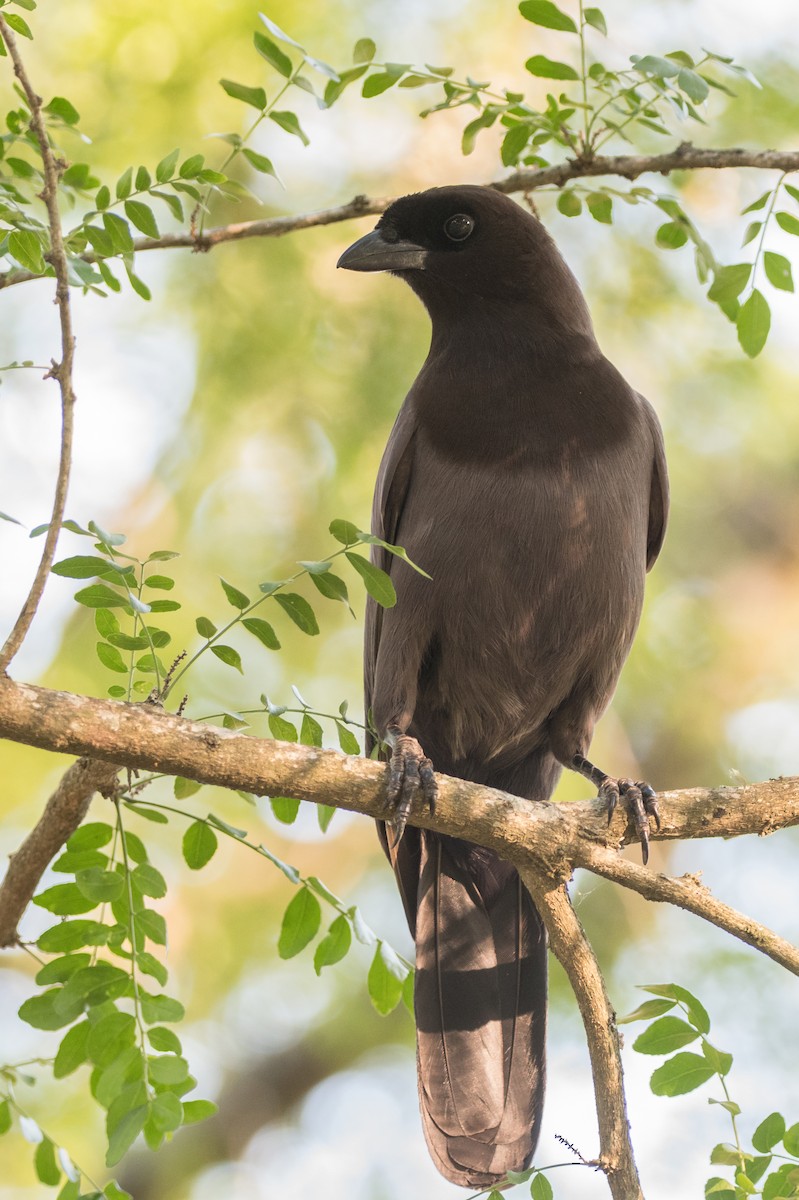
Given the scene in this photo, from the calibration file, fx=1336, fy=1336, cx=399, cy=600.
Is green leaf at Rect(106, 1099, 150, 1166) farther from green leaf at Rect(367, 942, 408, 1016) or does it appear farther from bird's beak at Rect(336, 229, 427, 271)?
bird's beak at Rect(336, 229, 427, 271)

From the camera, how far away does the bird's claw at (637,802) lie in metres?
3.32

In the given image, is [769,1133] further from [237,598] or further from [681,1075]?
[237,598]

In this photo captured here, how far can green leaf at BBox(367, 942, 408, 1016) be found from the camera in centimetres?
341

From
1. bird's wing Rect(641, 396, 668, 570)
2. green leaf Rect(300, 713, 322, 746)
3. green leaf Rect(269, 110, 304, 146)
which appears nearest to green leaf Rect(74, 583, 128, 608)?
green leaf Rect(300, 713, 322, 746)

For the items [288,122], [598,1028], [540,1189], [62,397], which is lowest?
[540,1189]

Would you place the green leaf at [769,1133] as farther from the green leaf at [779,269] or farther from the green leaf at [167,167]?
the green leaf at [167,167]

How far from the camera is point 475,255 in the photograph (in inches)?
172

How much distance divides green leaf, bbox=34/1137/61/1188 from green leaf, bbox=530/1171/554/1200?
108cm

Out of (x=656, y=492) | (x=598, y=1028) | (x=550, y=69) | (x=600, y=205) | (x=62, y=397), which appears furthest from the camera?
(x=656, y=492)

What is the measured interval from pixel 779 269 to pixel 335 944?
2.15 metres

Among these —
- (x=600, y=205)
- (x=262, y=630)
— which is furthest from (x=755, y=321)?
(x=262, y=630)

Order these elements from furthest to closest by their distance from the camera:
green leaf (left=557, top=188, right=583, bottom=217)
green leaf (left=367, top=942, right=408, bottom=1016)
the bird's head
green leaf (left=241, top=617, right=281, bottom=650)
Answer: the bird's head
green leaf (left=557, top=188, right=583, bottom=217)
green leaf (left=367, top=942, right=408, bottom=1016)
green leaf (left=241, top=617, right=281, bottom=650)

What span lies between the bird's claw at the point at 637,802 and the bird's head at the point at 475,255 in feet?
5.32

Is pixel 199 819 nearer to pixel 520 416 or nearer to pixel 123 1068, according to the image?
pixel 123 1068
